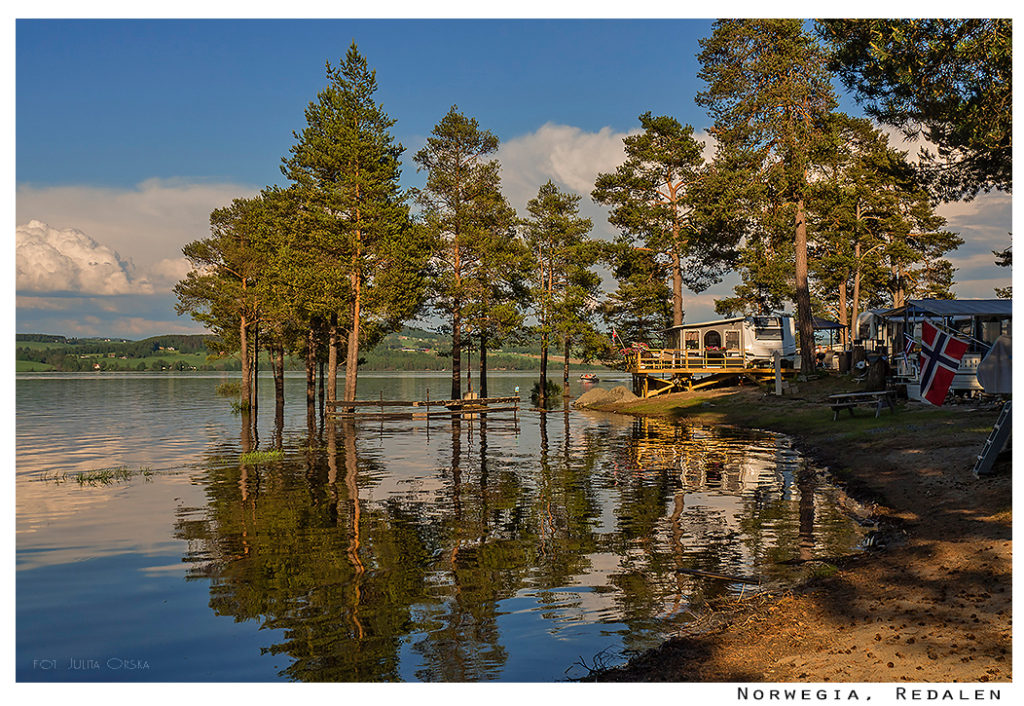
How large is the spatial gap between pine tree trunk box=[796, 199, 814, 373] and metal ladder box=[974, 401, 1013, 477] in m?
27.8

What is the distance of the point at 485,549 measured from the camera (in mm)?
13086

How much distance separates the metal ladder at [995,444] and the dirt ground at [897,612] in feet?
0.61

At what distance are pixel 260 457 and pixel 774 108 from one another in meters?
32.5

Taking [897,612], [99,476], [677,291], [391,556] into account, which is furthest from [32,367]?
[897,612]

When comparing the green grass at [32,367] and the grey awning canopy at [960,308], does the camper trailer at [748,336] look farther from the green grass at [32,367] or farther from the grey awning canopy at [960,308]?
the green grass at [32,367]

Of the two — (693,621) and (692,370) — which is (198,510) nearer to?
(693,621)

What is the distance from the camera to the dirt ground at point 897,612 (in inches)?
276

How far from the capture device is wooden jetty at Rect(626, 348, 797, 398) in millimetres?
49969

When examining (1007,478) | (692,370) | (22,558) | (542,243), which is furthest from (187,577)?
(542,243)

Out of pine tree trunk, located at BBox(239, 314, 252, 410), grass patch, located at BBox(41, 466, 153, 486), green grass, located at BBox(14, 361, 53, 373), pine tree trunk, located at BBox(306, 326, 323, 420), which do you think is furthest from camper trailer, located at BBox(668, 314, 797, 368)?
green grass, located at BBox(14, 361, 53, 373)

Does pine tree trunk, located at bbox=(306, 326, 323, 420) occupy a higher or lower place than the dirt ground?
higher

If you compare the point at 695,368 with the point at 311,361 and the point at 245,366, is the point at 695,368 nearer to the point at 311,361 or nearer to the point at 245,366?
the point at 311,361

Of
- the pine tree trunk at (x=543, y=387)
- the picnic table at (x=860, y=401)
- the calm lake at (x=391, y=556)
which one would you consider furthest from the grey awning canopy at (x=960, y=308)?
the pine tree trunk at (x=543, y=387)

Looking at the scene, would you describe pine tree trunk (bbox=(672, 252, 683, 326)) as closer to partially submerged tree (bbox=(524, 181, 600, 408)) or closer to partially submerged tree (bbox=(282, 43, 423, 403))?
partially submerged tree (bbox=(524, 181, 600, 408))
